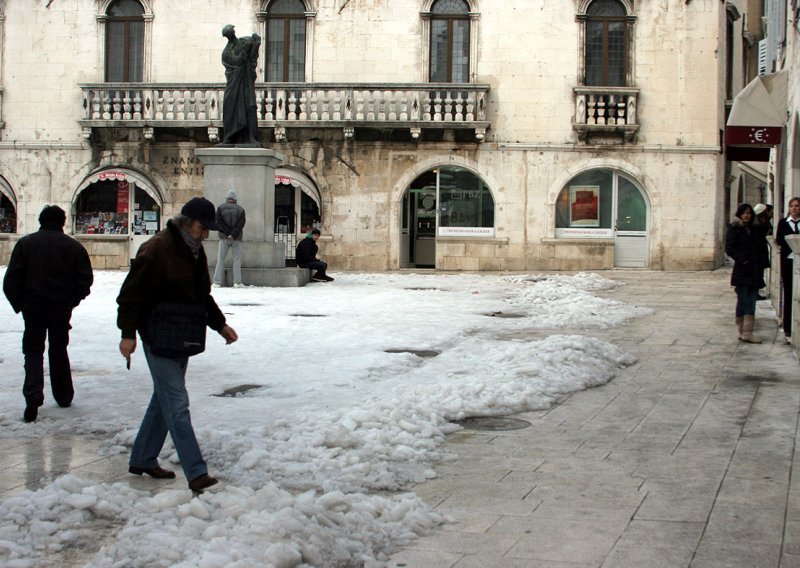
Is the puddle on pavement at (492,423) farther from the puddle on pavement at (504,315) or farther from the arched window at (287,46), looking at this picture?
the arched window at (287,46)

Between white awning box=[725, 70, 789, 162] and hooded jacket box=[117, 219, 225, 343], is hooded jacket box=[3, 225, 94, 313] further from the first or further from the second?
white awning box=[725, 70, 789, 162]

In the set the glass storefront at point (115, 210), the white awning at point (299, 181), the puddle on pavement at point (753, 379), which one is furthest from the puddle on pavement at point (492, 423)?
the glass storefront at point (115, 210)

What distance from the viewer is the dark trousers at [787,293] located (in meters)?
12.2

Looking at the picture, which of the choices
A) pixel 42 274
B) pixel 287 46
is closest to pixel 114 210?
pixel 287 46

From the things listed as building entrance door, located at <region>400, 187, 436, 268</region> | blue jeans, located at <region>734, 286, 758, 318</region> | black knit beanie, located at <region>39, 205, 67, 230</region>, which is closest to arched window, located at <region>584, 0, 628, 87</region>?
building entrance door, located at <region>400, 187, 436, 268</region>

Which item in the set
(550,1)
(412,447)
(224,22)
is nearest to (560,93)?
(550,1)

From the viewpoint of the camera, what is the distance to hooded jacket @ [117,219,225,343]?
18.7 feet

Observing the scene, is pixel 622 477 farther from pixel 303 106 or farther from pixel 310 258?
pixel 303 106

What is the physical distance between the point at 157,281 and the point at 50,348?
2800 millimetres

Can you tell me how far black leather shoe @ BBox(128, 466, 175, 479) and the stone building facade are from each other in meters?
23.1

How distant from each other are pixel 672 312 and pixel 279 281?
25.8ft

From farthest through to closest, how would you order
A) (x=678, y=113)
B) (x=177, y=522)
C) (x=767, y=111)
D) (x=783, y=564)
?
(x=678, y=113), (x=767, y=111), (x=177, y=522), (x=783, y=564)

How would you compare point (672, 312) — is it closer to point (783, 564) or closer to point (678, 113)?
point (783, 564)

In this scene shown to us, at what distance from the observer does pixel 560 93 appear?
28953 millimetres
